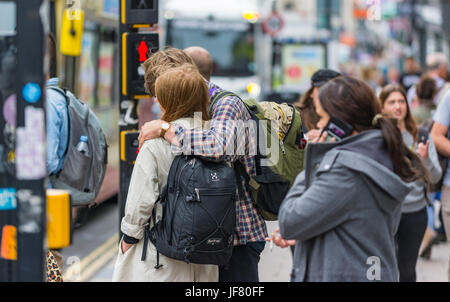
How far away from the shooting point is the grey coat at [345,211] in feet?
9.75

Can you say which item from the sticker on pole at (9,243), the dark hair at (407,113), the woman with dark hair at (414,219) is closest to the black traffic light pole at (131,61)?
the woman with dark hair at (414,219)

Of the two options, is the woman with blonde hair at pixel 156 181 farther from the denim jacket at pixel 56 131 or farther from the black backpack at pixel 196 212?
the denim jacket at pixel 56 131

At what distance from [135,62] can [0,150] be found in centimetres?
110

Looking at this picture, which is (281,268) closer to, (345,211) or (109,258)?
(109,258)

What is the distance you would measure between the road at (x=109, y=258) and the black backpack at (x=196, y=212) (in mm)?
2472

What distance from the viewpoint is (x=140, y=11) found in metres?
5.30

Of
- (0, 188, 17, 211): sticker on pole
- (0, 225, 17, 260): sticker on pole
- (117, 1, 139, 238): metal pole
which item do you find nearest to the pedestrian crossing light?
(117, 1, 139, 238): metal pole

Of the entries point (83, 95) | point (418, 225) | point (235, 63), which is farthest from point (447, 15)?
point (418, 225)

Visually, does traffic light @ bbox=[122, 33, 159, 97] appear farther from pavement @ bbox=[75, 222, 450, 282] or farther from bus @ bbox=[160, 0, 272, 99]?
bus @ bbox=[160, 0, 272, 99]

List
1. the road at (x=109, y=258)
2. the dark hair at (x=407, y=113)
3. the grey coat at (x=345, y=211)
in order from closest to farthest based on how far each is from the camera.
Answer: the grey coat at (x=345, y=211), the dark hair at (x=407, y=113), the road at (x=109, y=258)

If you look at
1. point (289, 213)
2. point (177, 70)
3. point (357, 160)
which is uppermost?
point (177, 70)
